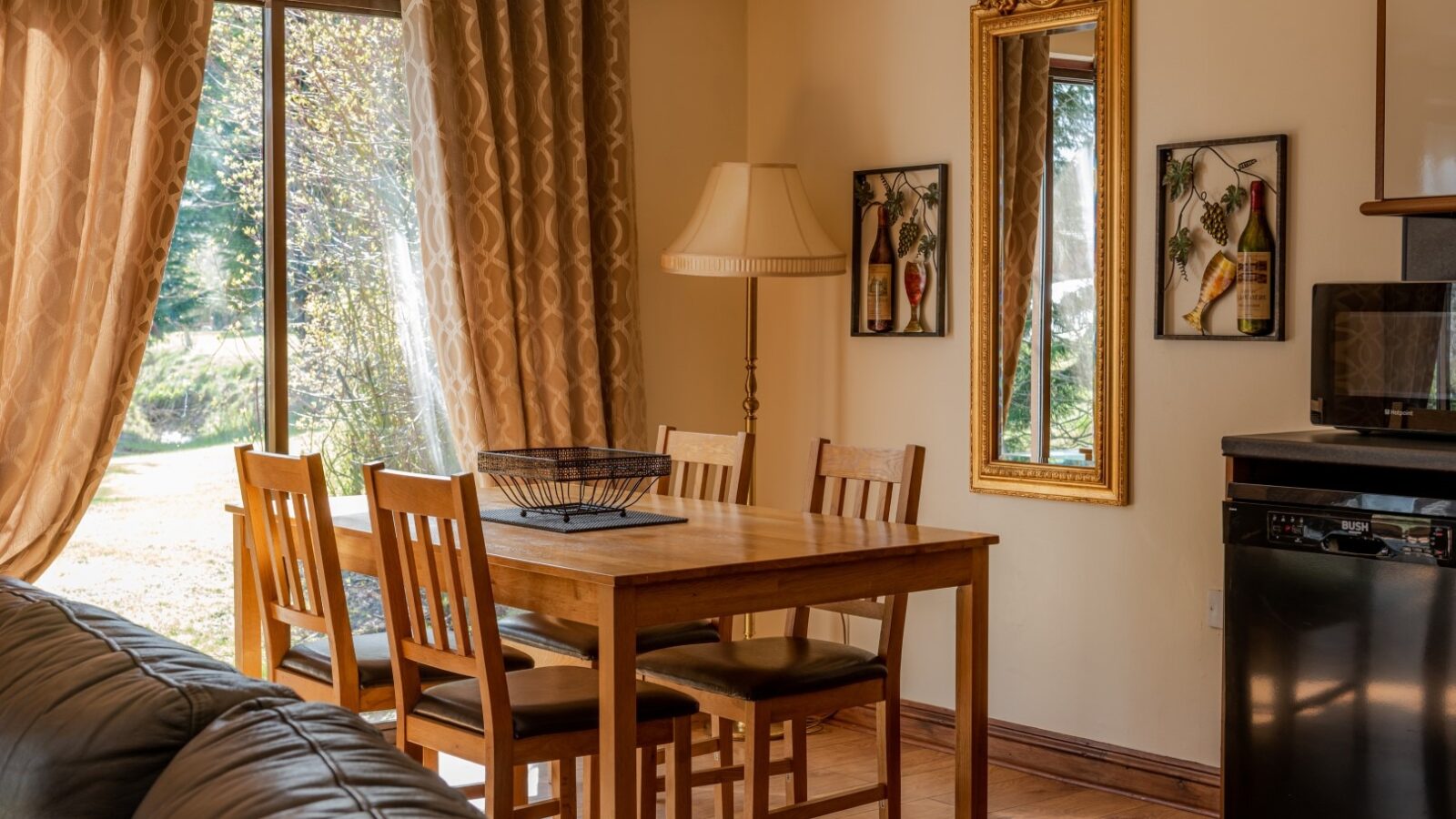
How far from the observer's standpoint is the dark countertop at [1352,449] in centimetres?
291

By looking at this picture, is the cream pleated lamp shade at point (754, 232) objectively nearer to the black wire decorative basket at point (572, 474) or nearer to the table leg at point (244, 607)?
the black wire decorative basket at point (572, 474)

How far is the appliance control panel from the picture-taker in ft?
9.47

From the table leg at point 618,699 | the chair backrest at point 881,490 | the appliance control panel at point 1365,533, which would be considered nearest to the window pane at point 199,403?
the chair backrest at point 881,490

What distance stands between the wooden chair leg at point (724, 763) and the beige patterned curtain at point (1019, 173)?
4.01 ft

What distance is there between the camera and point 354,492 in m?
4.26

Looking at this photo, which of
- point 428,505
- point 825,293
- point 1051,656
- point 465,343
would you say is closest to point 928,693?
point 1051,656

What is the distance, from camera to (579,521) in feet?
10.6

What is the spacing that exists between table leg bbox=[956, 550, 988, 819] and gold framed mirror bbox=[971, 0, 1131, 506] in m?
1.01

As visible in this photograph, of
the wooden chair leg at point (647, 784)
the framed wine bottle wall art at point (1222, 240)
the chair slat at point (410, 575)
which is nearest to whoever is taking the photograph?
the chair slat at point (410, 575)

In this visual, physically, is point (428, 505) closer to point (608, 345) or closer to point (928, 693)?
point (608, 345)

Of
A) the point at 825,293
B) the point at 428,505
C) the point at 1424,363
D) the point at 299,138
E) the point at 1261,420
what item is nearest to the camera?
the point at 428,505

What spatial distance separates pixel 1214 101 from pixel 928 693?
6.08ft

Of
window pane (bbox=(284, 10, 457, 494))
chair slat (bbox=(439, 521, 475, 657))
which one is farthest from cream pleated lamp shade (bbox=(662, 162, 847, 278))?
chair slat (bbox=(439, 521, 475, 657))

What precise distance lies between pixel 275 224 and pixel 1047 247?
2065 millimetres
